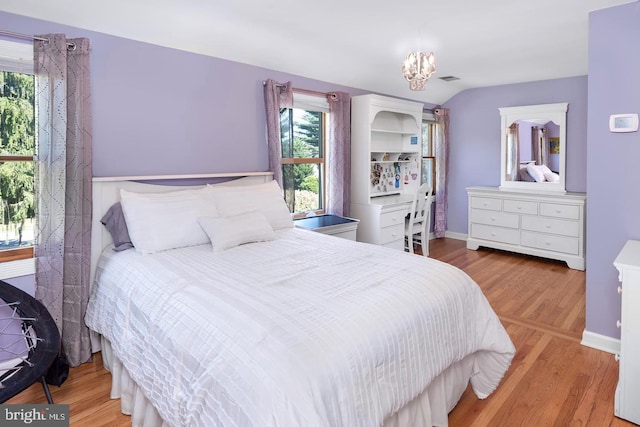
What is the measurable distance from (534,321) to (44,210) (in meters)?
3.54

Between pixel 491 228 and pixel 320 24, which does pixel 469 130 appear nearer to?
pixel 491 228

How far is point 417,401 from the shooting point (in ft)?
5.51

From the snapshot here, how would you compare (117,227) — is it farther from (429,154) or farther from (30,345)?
(429,154)

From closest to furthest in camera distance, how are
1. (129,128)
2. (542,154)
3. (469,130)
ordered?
1. (129,128)
2. (542,154)
3. (469,130)

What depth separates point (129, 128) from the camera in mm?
2785

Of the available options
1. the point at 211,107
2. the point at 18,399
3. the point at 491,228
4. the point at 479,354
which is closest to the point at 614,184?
the point at 479,354

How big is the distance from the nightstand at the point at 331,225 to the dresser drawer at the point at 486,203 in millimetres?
2364

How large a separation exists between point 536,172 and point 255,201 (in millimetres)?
3931

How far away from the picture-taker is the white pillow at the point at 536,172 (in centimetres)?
504

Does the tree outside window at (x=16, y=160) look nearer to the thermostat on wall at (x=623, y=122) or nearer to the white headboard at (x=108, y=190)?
the white headboard at (x=108, y=190)

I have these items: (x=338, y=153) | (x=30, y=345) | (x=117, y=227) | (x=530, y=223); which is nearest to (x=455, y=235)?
(x=530, y=223)

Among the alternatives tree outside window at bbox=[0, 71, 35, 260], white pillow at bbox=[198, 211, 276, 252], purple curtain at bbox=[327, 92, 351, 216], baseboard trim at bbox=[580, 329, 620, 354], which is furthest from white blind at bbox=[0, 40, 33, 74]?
baseboard trim at bbox=[580, 329, 620, 354]

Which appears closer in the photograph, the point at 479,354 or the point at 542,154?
the point at 479,354

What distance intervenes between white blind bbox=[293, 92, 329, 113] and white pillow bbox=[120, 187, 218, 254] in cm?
168
